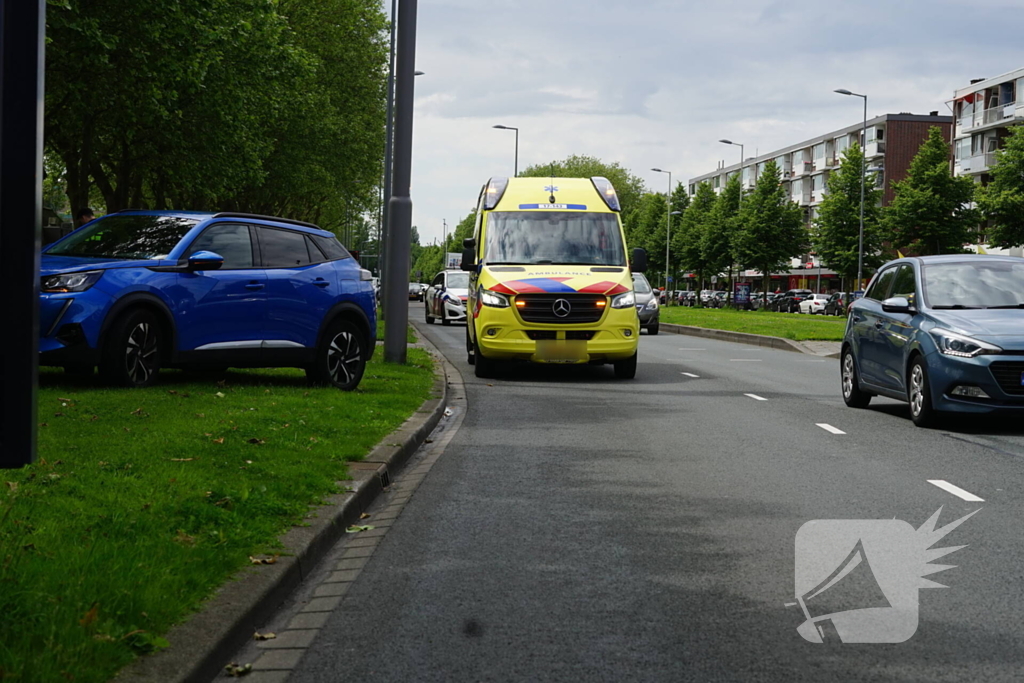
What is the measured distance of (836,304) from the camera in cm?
7606

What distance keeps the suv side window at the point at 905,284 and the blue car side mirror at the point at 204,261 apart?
261 inches

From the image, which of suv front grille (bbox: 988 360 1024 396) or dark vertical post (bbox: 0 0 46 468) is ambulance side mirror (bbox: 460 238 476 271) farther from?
dark vertical post (bbox: 0 0 46 468)

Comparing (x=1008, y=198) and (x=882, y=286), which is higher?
(x=1008, y=198)

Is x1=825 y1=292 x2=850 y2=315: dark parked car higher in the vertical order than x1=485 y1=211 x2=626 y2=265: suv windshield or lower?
lower

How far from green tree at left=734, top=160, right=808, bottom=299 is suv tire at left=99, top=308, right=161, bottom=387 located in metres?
72.0

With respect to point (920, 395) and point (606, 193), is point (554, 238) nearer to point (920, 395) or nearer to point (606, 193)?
point (606, 193)

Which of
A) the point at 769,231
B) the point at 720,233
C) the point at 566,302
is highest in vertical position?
the point at 720,233

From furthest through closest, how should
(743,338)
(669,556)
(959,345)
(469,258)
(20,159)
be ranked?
(743,338)
(469,258)
(959,345)
(669,556)
(20,159)

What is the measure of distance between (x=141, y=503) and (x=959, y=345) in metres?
7.62

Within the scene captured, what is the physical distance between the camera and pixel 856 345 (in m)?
13.6

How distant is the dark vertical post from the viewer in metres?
3.85

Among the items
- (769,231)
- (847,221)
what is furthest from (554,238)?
(769,231)

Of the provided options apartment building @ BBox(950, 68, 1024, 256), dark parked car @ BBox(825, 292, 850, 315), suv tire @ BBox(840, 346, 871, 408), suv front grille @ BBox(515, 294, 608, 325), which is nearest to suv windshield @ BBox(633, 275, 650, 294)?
suv front grille @ BBox(515, 294, 608, 325)

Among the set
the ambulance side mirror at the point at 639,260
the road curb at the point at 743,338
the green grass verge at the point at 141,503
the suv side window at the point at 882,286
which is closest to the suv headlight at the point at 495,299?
the ambulance side mirror at the point at 639,260
